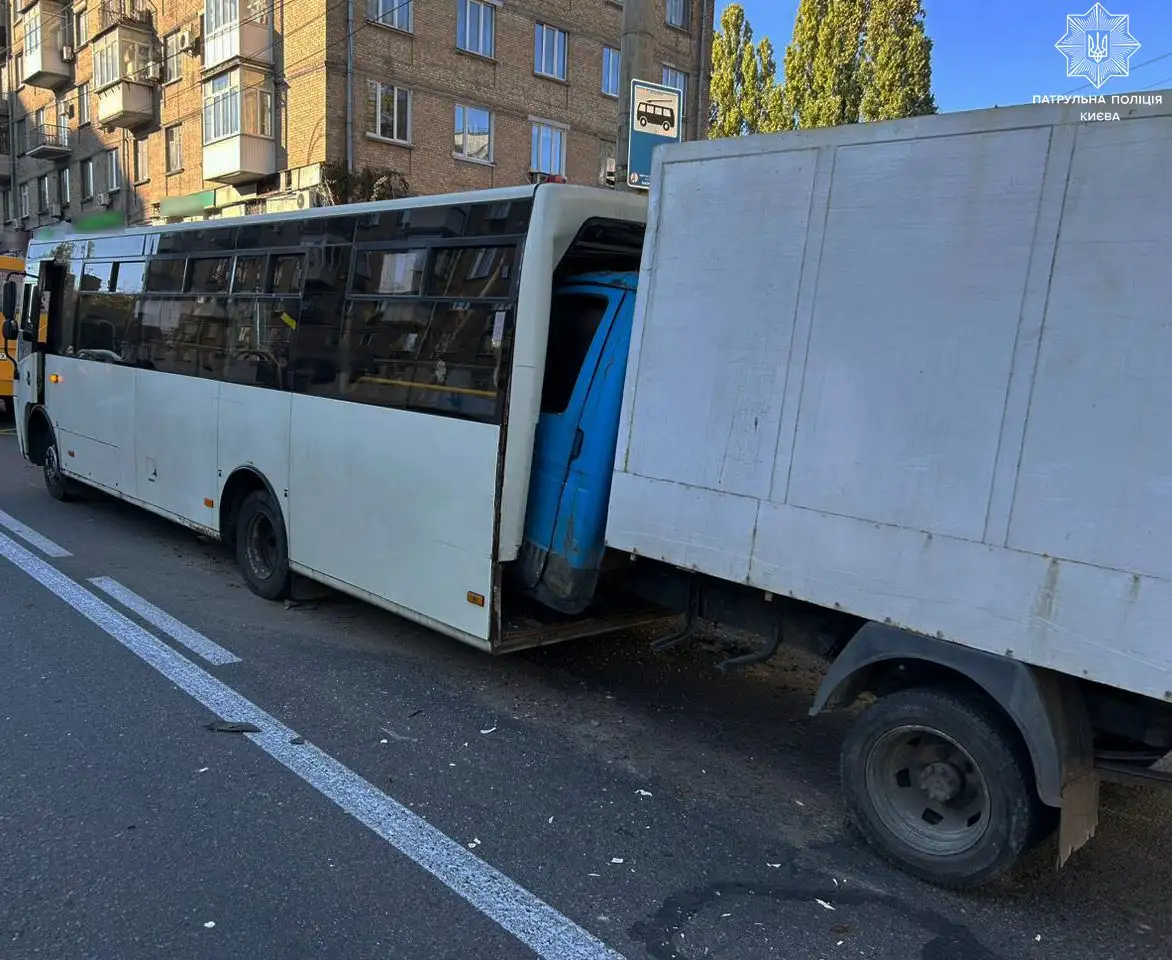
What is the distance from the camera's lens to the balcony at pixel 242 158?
74.5 feet

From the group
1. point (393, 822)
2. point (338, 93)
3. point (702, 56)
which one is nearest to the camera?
point (393, 822)

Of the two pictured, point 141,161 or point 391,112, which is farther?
point 141,161

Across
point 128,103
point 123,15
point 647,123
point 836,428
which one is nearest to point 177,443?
point 647,123

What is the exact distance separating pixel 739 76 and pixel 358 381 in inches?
1016

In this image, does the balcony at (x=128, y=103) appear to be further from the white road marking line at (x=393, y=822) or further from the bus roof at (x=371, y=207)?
the white road marking line at (x=393, y=822)

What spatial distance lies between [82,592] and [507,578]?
3.67 meters

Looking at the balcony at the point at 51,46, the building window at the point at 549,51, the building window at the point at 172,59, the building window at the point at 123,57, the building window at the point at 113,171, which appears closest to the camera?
the building window at the point at 549,51

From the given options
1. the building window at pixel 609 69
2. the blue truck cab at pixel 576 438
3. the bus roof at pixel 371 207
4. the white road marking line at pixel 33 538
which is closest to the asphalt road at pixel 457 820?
the blue truck cab at pixel 576 438

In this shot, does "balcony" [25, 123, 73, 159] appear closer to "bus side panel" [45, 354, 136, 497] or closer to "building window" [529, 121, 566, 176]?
"building window" [529, 121, 566, 176]

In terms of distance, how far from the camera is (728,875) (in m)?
3.42

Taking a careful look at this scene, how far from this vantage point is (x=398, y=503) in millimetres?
5332

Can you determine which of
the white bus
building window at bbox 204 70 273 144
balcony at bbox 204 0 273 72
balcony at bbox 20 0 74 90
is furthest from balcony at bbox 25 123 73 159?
the white bus

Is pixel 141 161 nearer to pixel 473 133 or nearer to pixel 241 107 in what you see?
pixel 241 107

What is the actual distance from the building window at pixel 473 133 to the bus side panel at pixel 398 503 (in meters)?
20.4
